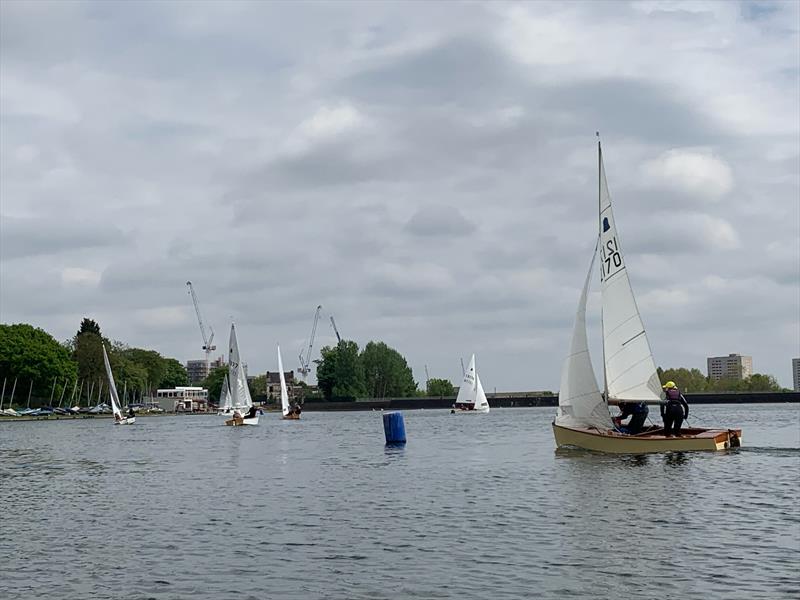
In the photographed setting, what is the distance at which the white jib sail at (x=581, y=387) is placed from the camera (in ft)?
154

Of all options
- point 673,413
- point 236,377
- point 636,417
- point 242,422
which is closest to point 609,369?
point 636,417

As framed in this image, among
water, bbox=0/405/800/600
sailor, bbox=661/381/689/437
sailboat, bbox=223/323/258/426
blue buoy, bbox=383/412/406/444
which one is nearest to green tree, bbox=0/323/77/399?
sailboat, bbox=223/323/258/426

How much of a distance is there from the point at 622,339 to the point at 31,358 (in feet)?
456

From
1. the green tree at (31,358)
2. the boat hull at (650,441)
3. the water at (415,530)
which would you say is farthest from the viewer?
the green tree at (31,358)

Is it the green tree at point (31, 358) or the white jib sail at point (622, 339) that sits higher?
the green tree at point (31, 358)

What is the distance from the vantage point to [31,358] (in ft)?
543

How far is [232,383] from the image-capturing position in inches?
4678

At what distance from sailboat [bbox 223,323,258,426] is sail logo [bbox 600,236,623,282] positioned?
230ft

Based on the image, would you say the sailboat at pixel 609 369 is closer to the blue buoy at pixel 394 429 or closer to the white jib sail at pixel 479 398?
the blue buoy at pixel 394 429

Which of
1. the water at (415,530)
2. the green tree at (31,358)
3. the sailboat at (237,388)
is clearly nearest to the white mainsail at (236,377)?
the sailboat at (237,388)

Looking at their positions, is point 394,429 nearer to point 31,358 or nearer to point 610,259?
point 610,259

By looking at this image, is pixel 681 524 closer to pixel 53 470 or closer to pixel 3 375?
pixel 53 470

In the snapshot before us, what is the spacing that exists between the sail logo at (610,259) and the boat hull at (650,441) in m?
8.09

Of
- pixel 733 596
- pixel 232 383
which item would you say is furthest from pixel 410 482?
pixel 232 383
